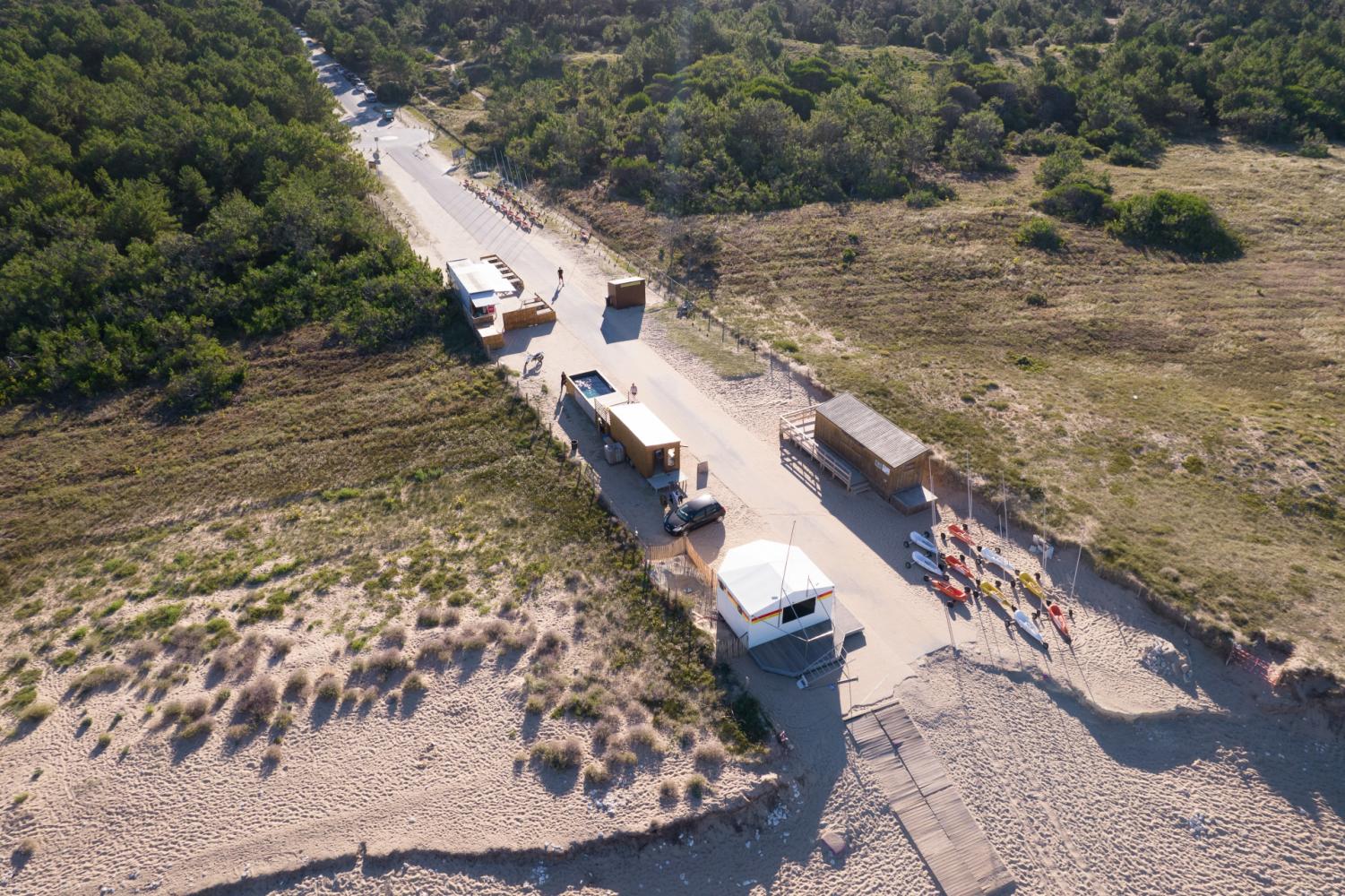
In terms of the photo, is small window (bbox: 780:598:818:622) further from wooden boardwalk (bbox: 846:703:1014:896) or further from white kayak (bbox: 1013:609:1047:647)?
white kayak (bbox: 1013:609:1047:647)

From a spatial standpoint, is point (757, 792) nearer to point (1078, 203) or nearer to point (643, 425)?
point (643, 425)

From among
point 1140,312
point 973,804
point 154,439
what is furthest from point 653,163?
point 973,804

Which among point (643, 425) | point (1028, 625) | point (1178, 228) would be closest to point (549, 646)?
point (643, 425)

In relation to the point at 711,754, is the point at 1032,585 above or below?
above

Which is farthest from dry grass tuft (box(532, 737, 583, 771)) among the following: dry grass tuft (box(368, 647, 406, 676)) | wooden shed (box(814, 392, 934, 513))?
wooden shed (box(814, 392, 934, 513))

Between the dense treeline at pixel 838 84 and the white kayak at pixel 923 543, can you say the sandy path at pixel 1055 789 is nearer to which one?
the white kayak at pixel 923 543

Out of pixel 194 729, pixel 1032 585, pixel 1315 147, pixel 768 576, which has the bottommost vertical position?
pixel 194 729
